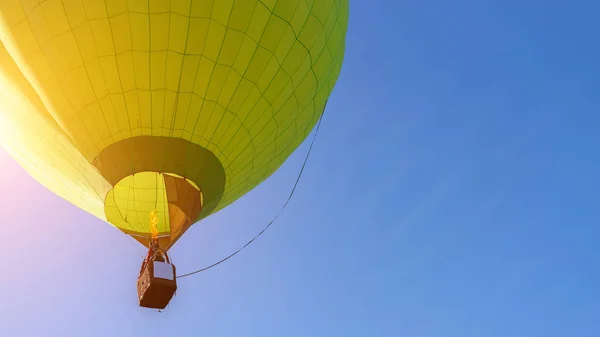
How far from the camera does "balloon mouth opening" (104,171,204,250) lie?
26.7ft

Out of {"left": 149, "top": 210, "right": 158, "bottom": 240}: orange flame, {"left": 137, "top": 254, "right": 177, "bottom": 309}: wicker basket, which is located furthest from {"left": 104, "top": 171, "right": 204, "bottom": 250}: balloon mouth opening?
{"left": 137, "top": 254, "right": 177, "bottom": 309}: wicker basket

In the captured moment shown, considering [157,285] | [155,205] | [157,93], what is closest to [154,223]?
[155,205]

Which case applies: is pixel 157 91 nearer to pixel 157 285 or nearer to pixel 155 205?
pixel 155 205

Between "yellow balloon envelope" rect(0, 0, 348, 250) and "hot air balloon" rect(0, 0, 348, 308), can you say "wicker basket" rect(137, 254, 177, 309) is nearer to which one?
"hot air balloon" rect(0, 0, 348, 308)

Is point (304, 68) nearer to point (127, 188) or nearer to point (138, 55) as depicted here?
point (138, 55)

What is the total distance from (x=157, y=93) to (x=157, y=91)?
0.03 metres

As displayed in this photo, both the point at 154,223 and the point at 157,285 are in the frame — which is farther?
the point at 154,223

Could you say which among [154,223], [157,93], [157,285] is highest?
[157,93]

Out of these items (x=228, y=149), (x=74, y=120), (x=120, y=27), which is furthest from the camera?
(x=228, y=149)

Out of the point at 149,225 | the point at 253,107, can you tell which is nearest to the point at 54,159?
the point at 149,225

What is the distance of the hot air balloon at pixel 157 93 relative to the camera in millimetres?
7094

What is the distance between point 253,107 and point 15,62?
3143mm

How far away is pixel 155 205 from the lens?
8.51 meters

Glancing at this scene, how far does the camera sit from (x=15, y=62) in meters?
7.43
